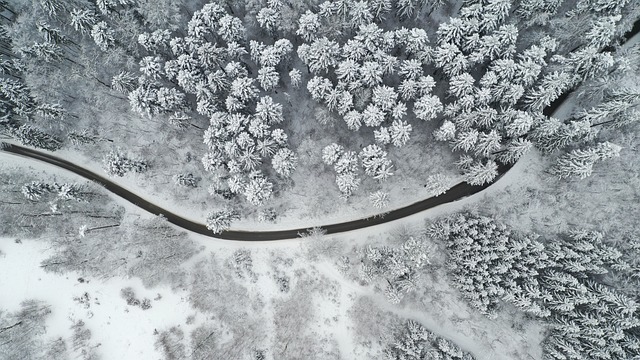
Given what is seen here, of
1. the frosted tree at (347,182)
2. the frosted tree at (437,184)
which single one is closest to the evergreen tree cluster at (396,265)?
the frosted tree at (437,184)

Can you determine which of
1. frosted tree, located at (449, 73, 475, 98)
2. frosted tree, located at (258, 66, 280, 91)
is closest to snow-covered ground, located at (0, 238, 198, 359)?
frosted tree, located at (258, 66, 280, 91)

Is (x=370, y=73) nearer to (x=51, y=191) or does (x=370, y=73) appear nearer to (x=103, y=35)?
(x=103, y=35)

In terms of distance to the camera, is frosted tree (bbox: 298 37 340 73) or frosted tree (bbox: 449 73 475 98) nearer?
frosted tree (bbox: 449 73 475 98)

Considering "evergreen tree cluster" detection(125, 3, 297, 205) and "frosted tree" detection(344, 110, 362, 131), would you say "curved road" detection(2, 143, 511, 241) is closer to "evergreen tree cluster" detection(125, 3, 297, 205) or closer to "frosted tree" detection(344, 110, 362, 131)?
"evergreen tree cluster" detection(125, 3, 297, 205)

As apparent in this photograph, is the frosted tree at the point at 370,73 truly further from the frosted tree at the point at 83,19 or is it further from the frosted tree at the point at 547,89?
the frosted tree at the point at 83,19

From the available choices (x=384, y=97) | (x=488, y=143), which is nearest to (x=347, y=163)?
(x=384, y=97)
